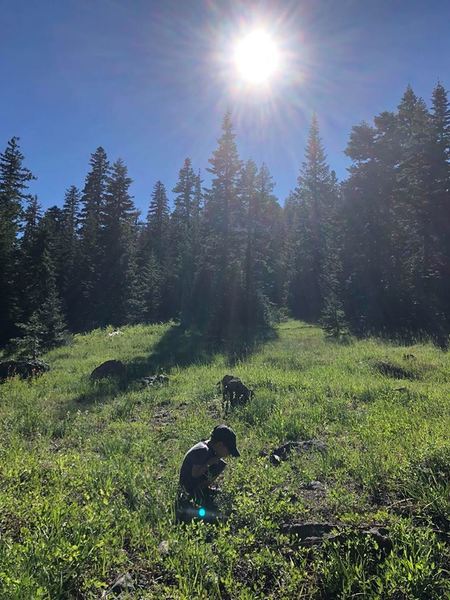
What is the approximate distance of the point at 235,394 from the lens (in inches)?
351

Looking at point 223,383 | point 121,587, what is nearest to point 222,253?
point 223,383

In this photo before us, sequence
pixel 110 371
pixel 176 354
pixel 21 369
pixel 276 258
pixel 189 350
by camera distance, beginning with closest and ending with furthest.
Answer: pixel 110 371 < pixel 21 369 < pixel 176 354 < pixel 189 350 < pixel 276 258

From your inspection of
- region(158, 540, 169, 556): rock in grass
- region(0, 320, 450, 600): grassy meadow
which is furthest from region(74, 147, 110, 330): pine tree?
region(158, 540, 169, 556): rock in grass

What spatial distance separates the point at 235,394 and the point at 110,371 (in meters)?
5.62

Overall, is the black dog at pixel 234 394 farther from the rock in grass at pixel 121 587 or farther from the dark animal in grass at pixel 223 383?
Result: the rock in grass at pixel 121 587

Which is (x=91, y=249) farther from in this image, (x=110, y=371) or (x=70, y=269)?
(x=110, y=371)

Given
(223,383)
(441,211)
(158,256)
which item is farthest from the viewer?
(158,256)

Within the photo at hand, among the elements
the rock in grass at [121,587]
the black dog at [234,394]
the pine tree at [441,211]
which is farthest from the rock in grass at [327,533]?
the pine tree at [441,211]

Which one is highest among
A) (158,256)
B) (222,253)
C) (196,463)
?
(158,256)

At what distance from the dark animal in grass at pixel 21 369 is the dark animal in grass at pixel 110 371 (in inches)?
93.0

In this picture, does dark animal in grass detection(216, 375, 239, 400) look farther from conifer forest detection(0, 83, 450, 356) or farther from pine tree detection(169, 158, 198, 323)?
pine tree detection(169, 158, 198, 323)

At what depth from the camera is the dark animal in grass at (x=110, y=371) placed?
12.7 m

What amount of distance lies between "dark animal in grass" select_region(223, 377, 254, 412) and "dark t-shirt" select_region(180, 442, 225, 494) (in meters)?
3.50

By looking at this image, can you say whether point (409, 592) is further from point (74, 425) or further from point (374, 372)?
point (374, 372)
